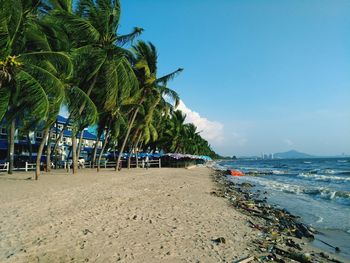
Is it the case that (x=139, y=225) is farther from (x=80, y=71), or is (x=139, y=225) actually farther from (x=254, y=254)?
(x=80, y=71)

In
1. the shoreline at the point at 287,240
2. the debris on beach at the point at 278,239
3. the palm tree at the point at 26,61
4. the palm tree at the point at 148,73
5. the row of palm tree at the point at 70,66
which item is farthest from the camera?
the palm tree at the point at 148,73

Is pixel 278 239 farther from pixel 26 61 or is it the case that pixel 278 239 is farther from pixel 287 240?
pixel 26 61

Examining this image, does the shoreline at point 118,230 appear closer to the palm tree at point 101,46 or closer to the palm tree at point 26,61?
the palm tree at point 26,61

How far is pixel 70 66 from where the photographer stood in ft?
45.7

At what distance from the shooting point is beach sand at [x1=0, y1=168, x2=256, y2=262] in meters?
6.09

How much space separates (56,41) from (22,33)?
3.16m

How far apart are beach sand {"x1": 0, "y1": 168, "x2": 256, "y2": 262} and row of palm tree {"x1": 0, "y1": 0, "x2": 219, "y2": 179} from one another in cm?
435

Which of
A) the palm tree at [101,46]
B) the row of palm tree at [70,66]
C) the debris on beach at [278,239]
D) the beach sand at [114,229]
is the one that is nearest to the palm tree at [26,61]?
the row of palm tree at [70,66]

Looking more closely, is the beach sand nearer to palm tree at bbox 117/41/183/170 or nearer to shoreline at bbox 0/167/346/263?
shoreline at bbox 0/167/346/263

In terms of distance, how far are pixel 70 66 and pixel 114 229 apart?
8.78 m

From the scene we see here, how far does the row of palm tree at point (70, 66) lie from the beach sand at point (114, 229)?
435 cm

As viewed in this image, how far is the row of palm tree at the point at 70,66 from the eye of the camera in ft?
39.8

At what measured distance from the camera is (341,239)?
9344mm

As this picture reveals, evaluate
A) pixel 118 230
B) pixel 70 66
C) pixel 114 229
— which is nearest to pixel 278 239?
pixel 118 230
